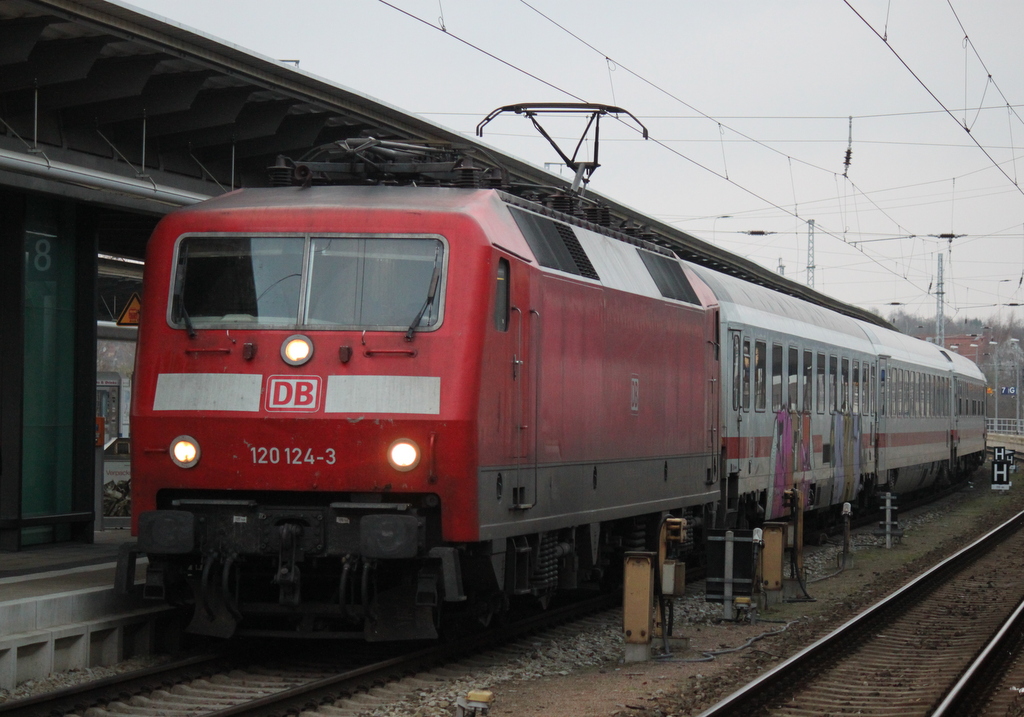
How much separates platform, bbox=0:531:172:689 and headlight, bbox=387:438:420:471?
7.68ft

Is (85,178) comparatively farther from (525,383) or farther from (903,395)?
(903,395)

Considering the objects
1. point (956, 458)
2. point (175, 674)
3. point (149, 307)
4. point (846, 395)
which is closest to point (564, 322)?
point (149, 307)

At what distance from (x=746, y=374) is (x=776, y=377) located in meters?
1.75

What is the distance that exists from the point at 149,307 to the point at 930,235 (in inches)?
1300

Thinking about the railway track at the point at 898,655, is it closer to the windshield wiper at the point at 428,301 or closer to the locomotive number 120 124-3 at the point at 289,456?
the locomotive number 120 124-3 at the point at 289,456

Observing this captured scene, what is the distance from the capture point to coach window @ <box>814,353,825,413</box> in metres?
20.9

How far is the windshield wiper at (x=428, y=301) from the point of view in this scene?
9.04 metres

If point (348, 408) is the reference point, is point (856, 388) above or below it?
above

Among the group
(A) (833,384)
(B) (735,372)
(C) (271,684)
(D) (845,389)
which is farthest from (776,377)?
(C) (271,684)

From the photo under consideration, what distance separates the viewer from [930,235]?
38750 mm

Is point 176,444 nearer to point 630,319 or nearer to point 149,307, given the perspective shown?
point 149,307

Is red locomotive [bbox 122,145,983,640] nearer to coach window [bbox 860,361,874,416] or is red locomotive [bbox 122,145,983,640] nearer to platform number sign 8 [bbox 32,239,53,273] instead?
platform number sign 8 [bbox 32,239,53,273]

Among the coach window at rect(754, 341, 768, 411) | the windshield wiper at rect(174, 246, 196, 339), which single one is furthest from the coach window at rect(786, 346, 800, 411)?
the windshield wiper at rect(174, 246, 196, 339)

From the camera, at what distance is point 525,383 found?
9898mm
